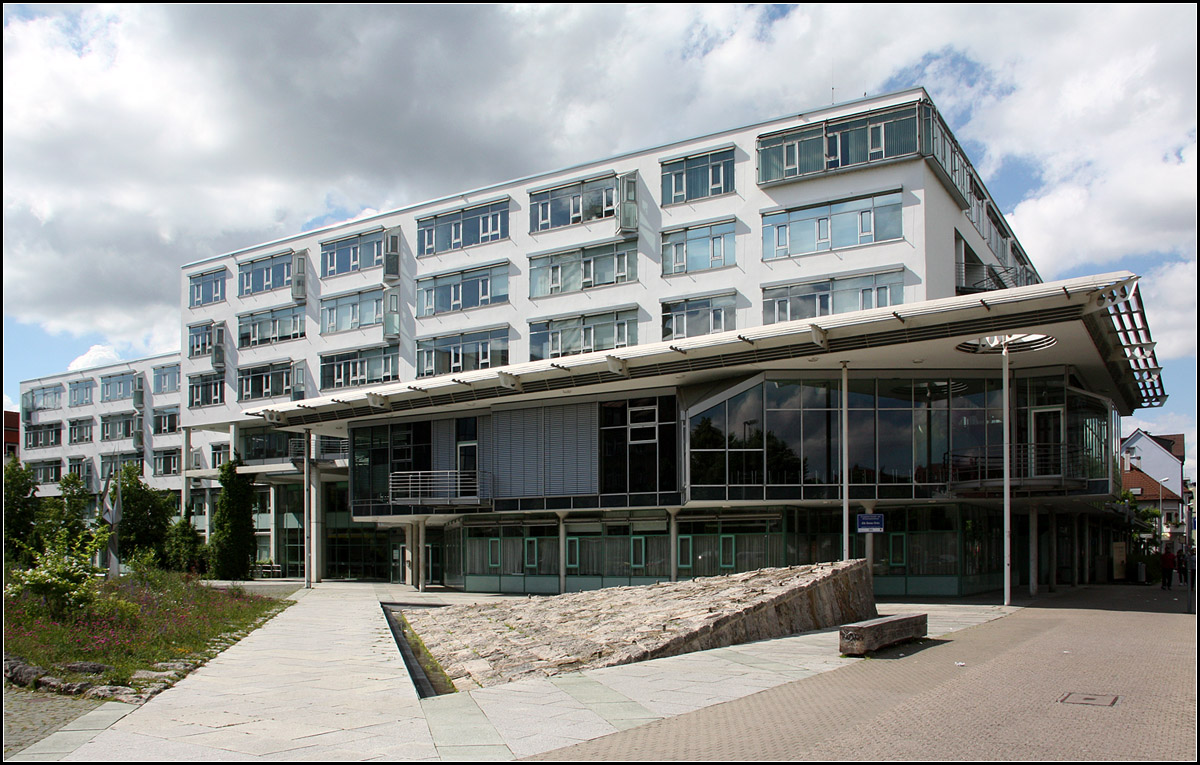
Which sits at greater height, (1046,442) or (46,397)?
(46,397)

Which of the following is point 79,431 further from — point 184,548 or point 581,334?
point 581,334

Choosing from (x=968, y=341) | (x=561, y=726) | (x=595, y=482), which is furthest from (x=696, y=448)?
(x=561, y=726)

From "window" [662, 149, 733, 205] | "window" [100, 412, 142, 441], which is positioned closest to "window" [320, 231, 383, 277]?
"window" [662, 149, 733, 205]

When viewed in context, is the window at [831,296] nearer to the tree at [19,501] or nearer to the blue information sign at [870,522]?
the blue information sign at [870,522]

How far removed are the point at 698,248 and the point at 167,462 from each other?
160ft

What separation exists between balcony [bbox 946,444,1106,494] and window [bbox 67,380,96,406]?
73.3 m

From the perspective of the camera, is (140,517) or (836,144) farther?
(140,517)

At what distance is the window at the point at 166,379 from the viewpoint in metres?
71.3

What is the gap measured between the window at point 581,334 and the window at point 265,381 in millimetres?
17876

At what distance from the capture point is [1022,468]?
95.9 feet

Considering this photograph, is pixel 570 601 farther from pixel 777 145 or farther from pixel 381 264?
pixel 381 264

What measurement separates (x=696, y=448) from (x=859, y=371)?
573 centimetres

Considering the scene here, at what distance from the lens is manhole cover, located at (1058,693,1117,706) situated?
10812 millimetres

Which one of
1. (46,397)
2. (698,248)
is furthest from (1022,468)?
(46,397)
